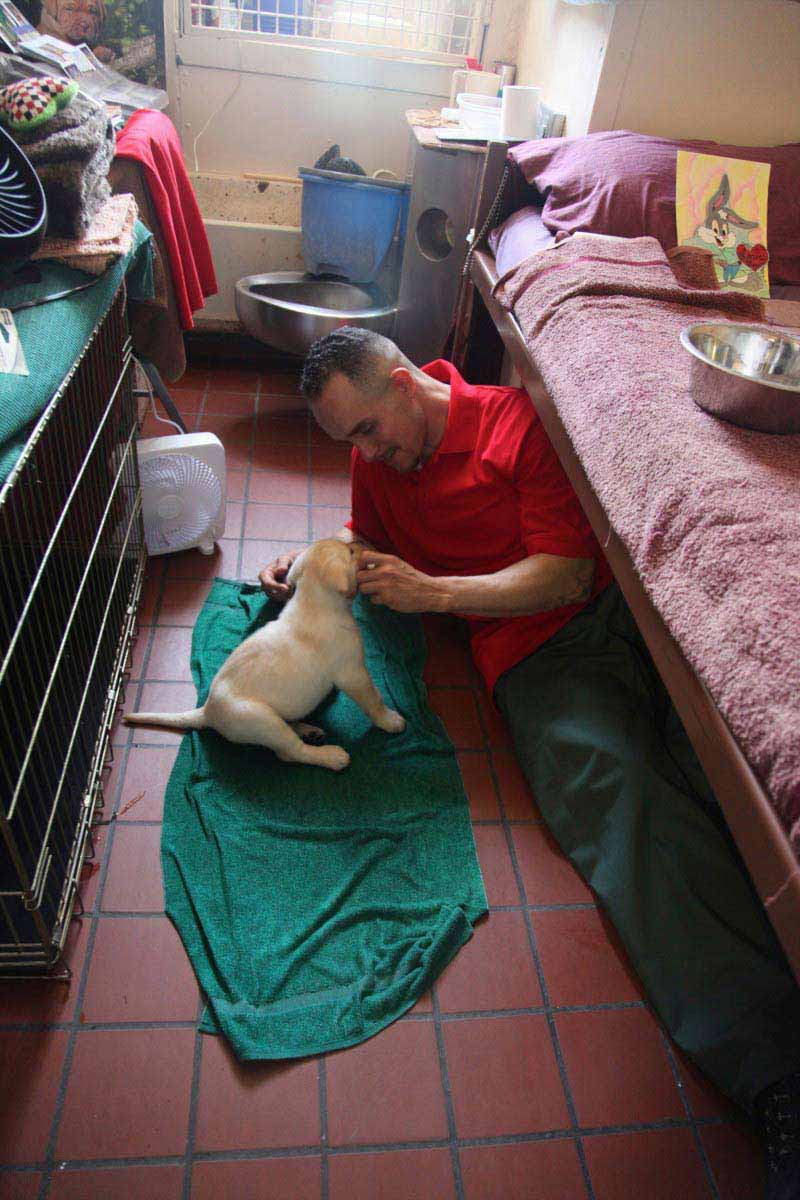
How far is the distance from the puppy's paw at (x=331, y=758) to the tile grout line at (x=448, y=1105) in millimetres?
509

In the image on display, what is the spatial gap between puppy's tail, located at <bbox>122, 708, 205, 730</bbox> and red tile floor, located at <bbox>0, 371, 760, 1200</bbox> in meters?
0.20

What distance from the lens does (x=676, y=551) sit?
1042 millimetres

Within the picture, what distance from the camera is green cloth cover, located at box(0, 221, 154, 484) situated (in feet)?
3.77

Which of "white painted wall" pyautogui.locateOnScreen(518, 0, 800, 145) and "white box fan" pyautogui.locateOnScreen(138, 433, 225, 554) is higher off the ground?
"white painted wall" pyautogui.locateOnScreen(518, 0, 800, 145)

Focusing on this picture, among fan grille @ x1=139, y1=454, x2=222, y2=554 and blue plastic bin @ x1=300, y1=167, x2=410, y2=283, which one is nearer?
fan grille @ x1=139, y1=454, x2=222, y2=554

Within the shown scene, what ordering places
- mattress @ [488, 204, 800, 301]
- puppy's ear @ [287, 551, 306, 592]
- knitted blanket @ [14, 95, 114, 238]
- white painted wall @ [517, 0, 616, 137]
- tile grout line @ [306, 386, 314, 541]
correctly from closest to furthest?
knitted blanket @ [14, 95, 114, 238] < puppy's ear @ [287, 551, 306, 592] < mattress @ [488, 204, 800, 301] < white painted wall @ [517, 0, 616, 137] < tile grout line @ [306, 386, 314, 541]

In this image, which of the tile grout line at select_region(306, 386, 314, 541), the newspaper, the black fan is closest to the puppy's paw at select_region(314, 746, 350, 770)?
the tile grout line at select_region(306, 386, 314, 541)

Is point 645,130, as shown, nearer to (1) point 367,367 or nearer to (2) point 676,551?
(1) point 367,367

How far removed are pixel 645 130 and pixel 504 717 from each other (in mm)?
1804

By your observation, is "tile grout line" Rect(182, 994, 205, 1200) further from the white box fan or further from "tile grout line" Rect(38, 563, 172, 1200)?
the white box fan

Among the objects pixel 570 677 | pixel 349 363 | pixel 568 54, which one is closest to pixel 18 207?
pixel 349 363

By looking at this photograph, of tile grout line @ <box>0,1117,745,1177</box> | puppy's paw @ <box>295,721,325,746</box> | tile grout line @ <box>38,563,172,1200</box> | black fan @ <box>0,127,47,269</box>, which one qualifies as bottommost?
tile grout line @ <box>38,563,172,1200</box>

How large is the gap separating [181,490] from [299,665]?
2.76 ft

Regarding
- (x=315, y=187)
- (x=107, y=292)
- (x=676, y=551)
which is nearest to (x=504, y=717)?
(x=676, y=551)
